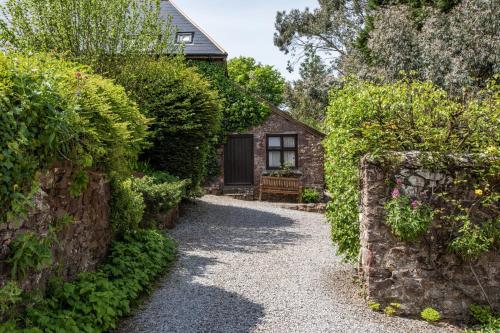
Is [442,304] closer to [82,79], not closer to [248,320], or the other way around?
[248,320]

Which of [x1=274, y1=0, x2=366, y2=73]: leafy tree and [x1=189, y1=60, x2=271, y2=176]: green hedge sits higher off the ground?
[x1=274, y1=0, x2=366, y2=73]: leafy tree

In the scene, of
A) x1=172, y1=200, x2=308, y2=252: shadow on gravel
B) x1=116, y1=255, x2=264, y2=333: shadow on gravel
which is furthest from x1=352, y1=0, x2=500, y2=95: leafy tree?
x1=116, y1=255, x2=264, y2=333: shadow on gravel

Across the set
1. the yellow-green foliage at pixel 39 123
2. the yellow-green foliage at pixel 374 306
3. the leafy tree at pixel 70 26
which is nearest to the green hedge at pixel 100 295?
the yellow-green foliage at pixel 39 123

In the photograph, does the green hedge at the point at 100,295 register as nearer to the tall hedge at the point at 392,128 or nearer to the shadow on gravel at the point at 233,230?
the shadow on gravel at the point at 233,230

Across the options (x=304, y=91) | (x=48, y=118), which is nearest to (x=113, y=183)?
(x=48, y=118)

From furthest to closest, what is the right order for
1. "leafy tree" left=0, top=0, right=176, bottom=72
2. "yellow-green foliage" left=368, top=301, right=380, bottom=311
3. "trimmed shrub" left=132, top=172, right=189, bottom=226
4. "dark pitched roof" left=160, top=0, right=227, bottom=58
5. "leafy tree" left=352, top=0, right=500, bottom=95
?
1. "dark pitched roof" left=160, top=0, right=227, bottom=58
2. "leafy tree" left=352, top=0, right=500, bottom=95
3. "leafy tree" left=0, top=0, right=176, bottom=72
4. "trimmed shrub" left=132, top=172, right=189, bottom=226
5. "yellow-green foliage" left=368, top=301, right=380, bottom=311

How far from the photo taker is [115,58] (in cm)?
1157

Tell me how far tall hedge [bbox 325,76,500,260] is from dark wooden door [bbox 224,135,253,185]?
11328mm

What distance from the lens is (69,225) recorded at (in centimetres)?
485

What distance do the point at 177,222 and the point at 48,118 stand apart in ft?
24.9

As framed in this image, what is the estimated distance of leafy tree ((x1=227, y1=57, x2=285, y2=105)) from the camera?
143 feet

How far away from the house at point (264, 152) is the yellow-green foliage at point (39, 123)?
12872mm

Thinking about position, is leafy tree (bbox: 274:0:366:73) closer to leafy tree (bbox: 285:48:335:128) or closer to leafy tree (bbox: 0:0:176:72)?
leafy tree (bbox: 285:48:335:128)

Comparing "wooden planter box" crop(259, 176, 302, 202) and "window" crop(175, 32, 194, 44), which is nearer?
"wooden planter box" crop(259, 176, 302, 202)
